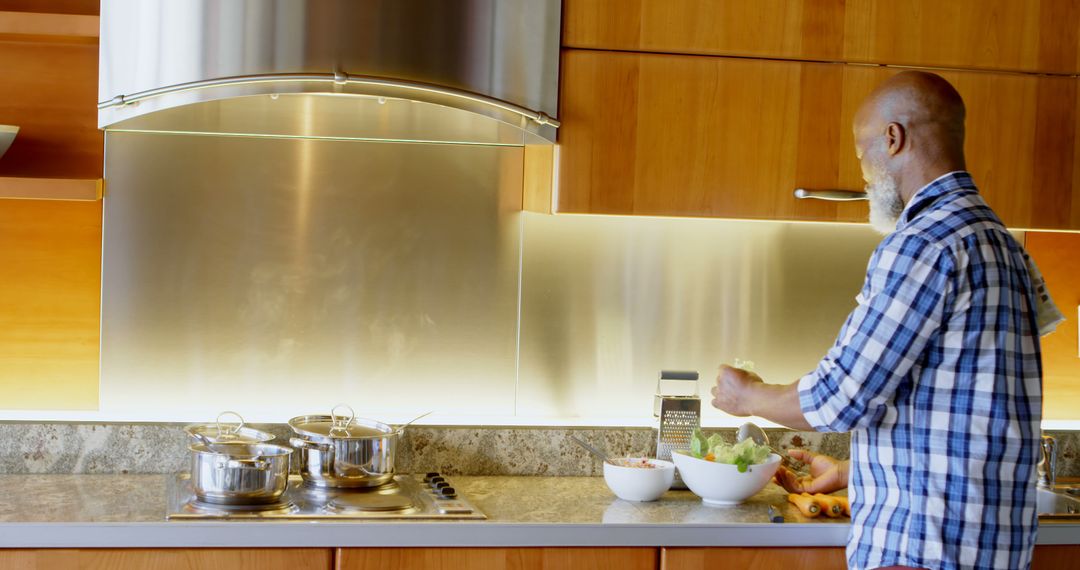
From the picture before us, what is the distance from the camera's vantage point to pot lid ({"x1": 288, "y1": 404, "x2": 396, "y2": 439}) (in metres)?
2.11

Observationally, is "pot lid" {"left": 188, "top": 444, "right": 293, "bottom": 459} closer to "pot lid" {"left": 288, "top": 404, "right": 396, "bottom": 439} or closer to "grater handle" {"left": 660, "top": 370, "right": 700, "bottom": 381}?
"pot lid" {"left": 288, "top": 404, "right": 396, "bottom": 439}

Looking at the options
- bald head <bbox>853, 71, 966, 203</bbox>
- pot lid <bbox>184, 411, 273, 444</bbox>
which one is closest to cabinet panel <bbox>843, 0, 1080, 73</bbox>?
bald head <bbox>853, 71, 966, 203</bbox>

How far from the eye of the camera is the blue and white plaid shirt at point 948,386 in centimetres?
157

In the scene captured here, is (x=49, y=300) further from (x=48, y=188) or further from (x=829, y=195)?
(x=829, y=195)

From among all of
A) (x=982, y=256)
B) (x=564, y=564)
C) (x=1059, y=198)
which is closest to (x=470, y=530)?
(x=564, y=564)

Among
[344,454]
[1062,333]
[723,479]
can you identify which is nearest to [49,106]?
[344,454]

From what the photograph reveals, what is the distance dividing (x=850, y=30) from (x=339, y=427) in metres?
1.33

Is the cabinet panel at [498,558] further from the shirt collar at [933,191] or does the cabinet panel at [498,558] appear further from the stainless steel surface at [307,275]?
the shirt collar at [933,191]

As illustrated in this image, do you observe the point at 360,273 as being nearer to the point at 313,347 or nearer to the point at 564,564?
the point at 313,347

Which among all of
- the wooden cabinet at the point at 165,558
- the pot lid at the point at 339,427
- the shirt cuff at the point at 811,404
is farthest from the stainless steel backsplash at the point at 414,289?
the shirt cuff at the point at 811,404

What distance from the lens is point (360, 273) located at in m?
2.43

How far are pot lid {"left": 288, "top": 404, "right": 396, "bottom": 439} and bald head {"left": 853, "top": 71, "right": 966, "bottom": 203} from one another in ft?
3.55

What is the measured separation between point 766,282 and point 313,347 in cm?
109

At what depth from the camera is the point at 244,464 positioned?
1951 mm
